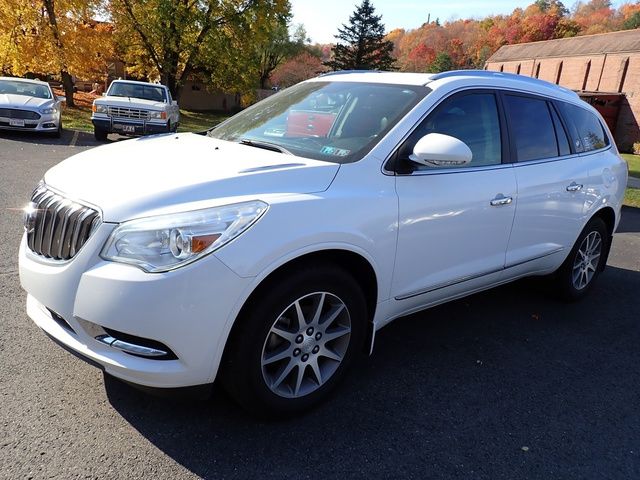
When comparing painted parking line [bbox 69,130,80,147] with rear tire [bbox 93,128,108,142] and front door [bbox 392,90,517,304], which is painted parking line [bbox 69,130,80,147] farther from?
front door [bbox 392,90,517,304]

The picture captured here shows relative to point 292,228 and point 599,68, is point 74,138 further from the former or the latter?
point 599,68

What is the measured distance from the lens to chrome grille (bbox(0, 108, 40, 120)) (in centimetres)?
1312

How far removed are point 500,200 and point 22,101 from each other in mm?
13896

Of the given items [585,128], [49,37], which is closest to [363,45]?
[49,37]

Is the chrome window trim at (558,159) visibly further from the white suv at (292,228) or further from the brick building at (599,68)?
the brick building at (599,68)

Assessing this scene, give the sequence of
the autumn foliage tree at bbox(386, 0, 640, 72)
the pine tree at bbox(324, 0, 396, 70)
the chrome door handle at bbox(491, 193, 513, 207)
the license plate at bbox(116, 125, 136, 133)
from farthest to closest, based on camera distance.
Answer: the autumn foliage tree at bbox(386, 0, 640, 72) < the pine tree at bbox(324, 0, 396, 70) < the license plate at bbox(116, 125, 136, 133) < the chrome door handle at bbox(491, 193, 513, 207)

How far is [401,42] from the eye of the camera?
97.9 meters

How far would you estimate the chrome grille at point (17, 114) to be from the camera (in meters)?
13.1

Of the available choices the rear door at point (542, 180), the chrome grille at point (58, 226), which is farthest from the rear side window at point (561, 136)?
the chrome grille at point (58, 226)

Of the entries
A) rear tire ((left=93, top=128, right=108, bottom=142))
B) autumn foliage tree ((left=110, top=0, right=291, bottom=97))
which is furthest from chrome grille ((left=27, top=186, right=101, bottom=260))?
autumn foliage tree ((left=110, top=0, right=291, bottom=97))

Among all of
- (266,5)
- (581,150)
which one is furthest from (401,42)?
(581,150)

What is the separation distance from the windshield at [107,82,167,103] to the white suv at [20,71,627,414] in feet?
40.8

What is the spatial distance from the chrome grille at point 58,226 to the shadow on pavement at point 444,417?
2.94ft

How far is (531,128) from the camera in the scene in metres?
4.02
